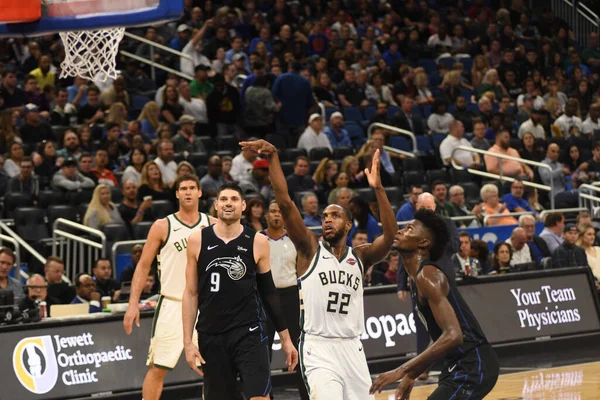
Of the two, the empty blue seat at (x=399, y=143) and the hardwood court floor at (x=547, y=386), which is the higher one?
the empty blue seat at (x=399, y=143)

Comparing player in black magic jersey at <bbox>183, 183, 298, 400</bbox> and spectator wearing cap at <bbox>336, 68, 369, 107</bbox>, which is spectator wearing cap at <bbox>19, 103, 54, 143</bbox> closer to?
spectator wearing cap at <bbox>336, 68, 369, 107</bbox>

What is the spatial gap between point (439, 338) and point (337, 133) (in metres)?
11.7

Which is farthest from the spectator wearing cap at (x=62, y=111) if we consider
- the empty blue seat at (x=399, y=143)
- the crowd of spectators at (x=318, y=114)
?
the empty blue seat at (x=399, y=143)

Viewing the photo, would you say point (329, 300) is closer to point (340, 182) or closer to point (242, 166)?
point (340, 182)

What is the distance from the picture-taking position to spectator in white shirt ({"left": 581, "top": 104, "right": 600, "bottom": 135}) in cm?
2062

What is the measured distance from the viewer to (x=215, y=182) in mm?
15211

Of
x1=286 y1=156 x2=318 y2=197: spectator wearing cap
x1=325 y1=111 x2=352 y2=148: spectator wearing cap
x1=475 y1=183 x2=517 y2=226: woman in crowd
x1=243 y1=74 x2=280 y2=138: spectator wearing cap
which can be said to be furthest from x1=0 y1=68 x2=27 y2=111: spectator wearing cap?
x1=475 y1=183 x2=517 y2=226: woman in crowd

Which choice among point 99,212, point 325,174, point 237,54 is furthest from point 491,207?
point 99,212

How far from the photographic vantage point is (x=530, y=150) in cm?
1919

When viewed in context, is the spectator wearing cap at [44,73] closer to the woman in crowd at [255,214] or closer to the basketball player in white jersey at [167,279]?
the woman in crowd at [255,214]

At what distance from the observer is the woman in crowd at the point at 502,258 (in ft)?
46.4

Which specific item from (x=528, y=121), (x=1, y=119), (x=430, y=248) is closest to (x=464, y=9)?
(x=528, y=121)

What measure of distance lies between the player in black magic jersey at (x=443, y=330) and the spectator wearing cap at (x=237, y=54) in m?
12.3

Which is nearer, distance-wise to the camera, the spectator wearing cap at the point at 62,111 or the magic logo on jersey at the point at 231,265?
the magic logo on jersey at the point at 231,265
